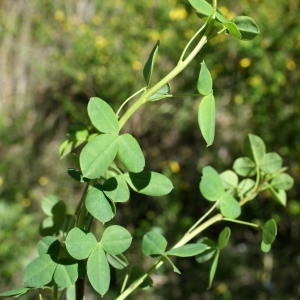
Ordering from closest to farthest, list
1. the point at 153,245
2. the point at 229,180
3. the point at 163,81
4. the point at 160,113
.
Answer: the point at 163,81, the point at 153,245, the point at 229,180, the point at 160,113

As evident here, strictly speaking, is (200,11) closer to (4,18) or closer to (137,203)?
(137,203)

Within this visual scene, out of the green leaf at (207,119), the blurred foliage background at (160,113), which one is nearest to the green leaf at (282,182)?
the green leaf at (207,119)

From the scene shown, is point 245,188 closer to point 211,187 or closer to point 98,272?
point 211,187

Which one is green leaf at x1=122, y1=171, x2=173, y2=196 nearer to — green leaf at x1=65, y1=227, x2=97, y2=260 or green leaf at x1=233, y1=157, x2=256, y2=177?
green leaf at x1=65, y1=227, x2=97, y2=260

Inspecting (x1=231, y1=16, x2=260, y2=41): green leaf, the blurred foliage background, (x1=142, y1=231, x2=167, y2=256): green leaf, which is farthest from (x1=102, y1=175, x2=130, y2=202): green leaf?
the blurred foliage background

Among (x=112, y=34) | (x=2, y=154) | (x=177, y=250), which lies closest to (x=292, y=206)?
(x=112, y=34)

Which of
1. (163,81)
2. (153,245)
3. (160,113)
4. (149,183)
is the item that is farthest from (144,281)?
(160,113)
